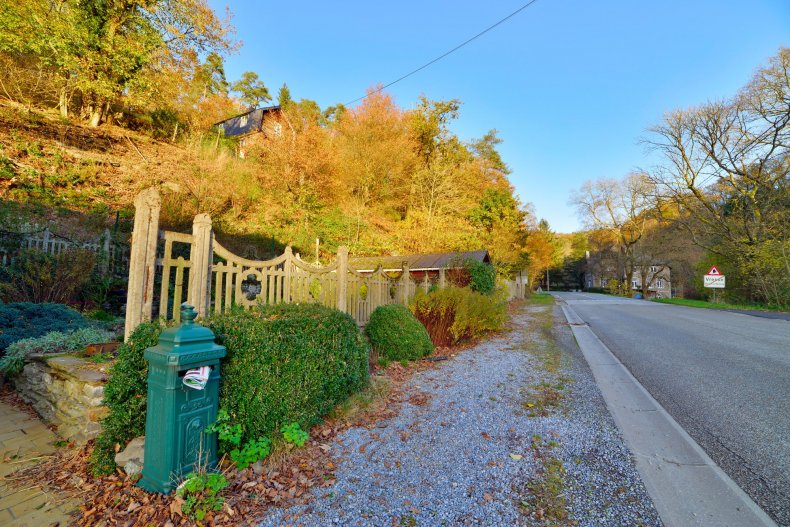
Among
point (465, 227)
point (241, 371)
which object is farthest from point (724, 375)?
point (465, 227)

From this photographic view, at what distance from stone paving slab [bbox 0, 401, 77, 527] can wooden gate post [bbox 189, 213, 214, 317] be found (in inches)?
68.3

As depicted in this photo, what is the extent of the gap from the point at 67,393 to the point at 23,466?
2.24 feet

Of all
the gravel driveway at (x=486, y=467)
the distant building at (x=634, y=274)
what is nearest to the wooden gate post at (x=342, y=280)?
the gravel driveway at (x=486, y=467)

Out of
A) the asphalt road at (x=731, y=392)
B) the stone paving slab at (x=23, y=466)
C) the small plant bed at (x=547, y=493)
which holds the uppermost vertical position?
the asphalt road at (x=731, y=392)

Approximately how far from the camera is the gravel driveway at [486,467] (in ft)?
7.02

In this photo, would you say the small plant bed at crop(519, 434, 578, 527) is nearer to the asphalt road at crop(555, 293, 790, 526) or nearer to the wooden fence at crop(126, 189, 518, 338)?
the asphalt road at crop(555, 293, 790, 526)

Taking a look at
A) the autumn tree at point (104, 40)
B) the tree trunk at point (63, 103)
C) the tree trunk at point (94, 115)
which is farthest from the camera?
the tree trunk at point (94, 115)

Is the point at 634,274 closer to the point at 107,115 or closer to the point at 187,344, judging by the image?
the point at 107,115

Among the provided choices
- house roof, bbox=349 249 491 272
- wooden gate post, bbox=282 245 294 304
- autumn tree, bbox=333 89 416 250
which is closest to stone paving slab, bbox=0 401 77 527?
wooden gate post, bbox=282 245 294 304

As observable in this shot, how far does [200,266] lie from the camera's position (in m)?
3.93

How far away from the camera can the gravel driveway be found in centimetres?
214

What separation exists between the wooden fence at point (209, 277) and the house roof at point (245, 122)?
21.2 meters

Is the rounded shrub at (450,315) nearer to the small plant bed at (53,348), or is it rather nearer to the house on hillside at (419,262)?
the small plant bed at (53,348)

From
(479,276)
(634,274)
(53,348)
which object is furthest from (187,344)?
(634,274)
